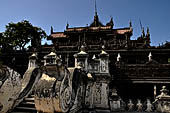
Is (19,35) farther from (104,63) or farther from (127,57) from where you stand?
(104,63)

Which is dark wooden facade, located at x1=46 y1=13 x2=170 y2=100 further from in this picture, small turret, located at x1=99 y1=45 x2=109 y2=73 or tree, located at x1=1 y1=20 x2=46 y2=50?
small turret, located at x1=99 y1=45 x2=109 y2=73

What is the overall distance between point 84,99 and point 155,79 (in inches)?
407

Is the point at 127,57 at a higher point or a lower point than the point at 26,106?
higher

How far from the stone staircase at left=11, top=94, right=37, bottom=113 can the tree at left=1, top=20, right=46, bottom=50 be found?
24346mm

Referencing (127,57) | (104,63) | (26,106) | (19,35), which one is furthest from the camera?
A: (19,35)

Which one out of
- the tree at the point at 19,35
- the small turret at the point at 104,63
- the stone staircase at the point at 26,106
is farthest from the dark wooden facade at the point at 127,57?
the stone staircase at the point at 26,106

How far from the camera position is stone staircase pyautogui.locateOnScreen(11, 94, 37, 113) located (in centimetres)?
460

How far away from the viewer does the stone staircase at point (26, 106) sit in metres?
4.60

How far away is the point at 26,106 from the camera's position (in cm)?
484

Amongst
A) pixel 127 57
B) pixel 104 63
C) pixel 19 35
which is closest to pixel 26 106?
pixel 104 63

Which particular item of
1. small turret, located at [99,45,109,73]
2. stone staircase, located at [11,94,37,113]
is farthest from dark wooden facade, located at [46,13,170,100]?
stone staircase, located at [11,94,37,113]

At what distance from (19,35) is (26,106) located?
2949 centimetres

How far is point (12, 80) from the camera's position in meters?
3.24

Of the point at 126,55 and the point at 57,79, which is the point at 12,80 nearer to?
the point at 57,79
